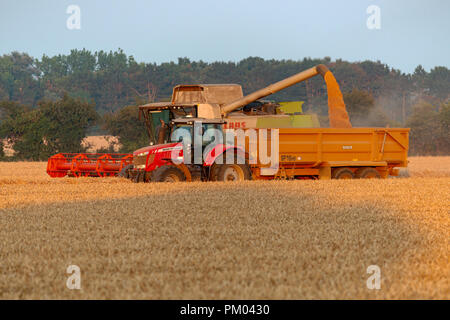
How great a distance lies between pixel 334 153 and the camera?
16.6 meters

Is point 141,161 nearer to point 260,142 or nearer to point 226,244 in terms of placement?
point 260,142

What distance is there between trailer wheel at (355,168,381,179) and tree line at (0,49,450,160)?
22.9m

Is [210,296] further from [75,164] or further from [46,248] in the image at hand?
[75,164]

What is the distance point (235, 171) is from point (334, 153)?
9.52 ft

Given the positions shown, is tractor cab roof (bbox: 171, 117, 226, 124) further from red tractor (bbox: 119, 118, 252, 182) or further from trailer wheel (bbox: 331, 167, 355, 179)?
trailer wheel (bbox: 331, 167, 355, 179)

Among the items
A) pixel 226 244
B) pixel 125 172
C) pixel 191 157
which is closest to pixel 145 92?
pixel 125 172

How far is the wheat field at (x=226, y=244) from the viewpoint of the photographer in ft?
17.3

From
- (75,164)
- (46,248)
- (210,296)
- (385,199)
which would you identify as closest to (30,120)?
(75,164)

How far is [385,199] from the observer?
12.3 metres

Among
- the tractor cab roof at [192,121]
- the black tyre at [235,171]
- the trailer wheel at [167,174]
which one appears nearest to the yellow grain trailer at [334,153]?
the black tyre at [235,171]

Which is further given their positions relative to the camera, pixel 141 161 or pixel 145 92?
pixel 145 92

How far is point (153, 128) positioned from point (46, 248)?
33.2 ft

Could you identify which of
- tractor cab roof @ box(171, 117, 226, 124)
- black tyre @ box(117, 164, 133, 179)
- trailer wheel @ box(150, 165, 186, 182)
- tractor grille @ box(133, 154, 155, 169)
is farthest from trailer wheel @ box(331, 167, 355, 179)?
black tyre @ box(117, 164, 133, 179)

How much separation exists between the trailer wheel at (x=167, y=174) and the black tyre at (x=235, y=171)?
986 mm
